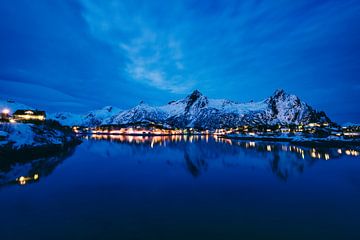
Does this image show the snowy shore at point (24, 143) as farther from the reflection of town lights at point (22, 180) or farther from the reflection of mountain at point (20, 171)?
the reflection of town lights at point (22, 180)

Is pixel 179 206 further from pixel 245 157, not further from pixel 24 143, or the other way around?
pixel 24 143

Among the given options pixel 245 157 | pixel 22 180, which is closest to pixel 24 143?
pixel 22 180

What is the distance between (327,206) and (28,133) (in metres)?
51.7

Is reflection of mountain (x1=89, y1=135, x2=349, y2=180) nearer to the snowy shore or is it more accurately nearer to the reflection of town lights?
the snowy shore

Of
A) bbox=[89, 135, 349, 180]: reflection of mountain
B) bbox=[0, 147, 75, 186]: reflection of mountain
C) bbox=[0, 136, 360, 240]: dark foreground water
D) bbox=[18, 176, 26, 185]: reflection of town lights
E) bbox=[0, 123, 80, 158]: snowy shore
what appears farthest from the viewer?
bbox=[0, 123, 80, 158]: snowy shore

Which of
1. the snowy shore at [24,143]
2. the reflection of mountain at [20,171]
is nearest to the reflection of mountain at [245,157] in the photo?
the snowy shore at [24,143]

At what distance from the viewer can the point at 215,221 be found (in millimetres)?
13492

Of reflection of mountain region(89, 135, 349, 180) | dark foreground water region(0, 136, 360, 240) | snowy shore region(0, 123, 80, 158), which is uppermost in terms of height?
snowy shore region(0, 123, 80, 158)

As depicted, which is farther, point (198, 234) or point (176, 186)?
point (176, 186)

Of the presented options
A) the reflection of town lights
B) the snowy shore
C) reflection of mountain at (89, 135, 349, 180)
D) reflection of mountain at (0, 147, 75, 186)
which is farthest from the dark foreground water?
the snowy shore

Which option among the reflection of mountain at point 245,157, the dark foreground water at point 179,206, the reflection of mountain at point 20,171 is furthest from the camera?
the reflection of mountain at point 245,157

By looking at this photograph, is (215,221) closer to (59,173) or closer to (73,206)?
(73,206)

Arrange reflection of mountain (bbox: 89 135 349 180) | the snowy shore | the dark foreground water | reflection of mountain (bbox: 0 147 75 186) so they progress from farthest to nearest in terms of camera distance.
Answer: the snowy shore, reflection of mountain (bbox: 89 135 349 180), reflection of mountain (bbox: 0 147 75 186), the dark foreground water

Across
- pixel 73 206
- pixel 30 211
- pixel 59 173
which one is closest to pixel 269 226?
pixel 73 206
